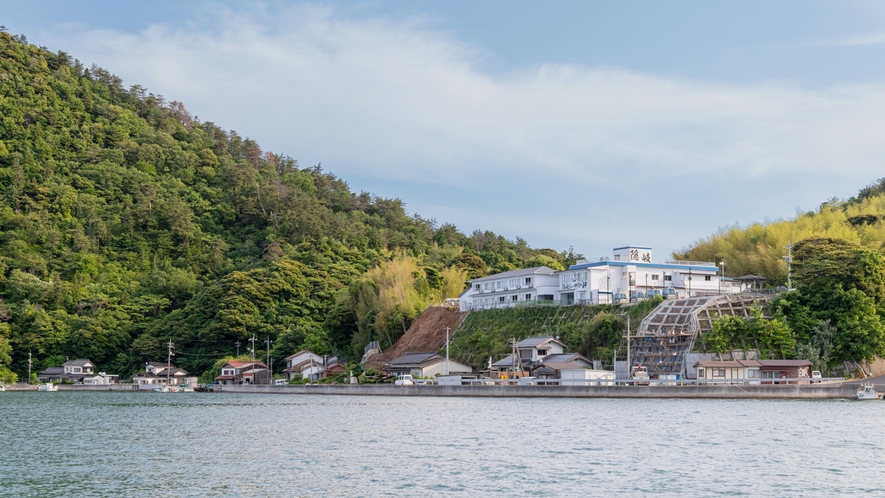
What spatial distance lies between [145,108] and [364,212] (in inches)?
1534

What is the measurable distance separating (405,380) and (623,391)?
15.6 metres

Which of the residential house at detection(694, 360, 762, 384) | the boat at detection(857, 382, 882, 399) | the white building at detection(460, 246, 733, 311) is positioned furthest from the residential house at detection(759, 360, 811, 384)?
the white building at detection(460, 246, 733, 311)

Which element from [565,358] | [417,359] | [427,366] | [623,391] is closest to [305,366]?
[417,359]

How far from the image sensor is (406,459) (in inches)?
882

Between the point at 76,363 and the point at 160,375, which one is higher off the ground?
the point at 76,363

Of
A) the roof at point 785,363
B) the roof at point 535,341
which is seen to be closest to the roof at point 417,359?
the roof at point 535,341

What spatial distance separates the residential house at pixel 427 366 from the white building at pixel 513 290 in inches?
274

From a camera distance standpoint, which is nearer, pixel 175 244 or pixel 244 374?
pixel 244 374

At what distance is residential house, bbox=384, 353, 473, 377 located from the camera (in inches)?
2245

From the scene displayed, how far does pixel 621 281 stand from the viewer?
192 ft

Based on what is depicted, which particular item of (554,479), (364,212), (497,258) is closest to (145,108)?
(364,212)

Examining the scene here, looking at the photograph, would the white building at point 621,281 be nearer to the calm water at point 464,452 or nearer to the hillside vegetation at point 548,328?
the hillside vegetation at point 548,328

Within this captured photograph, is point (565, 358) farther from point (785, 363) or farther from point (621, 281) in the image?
point (785, 363)

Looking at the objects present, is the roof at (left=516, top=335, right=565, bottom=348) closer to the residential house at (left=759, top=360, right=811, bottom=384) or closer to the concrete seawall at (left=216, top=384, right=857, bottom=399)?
the concrete seawall at (left=216, top=384, right=857, bottom=399)
